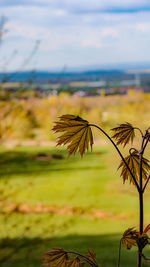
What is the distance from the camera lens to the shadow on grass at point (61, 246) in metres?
3.83

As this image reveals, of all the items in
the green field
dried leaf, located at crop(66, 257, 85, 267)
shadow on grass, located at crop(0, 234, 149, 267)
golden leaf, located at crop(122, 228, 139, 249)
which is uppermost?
golden leaf, located at crop(122, 228, 139, 249)

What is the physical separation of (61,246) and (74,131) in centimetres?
394

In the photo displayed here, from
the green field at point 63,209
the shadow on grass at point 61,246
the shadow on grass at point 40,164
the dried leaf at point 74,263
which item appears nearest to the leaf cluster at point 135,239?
the dried leaf at point 74,263

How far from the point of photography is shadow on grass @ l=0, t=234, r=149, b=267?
383 cm

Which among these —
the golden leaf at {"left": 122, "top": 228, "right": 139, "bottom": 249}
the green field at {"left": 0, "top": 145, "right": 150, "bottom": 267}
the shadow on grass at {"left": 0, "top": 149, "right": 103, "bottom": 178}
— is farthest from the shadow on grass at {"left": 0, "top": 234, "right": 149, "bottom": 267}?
the shadow on grass at {"left": 0, "top": 149, "right": 103, "bottom": 178}

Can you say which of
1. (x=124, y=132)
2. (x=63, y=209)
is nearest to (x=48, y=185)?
(x=63, y=209)

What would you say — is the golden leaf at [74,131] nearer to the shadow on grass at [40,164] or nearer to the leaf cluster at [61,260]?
the leaf cluster at [61,260]

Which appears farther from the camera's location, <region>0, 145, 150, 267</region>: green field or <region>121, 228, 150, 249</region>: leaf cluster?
<region>0, 145, 150, 267</region>: green field

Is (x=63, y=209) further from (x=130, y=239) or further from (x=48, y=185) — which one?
(x=130, y=239)

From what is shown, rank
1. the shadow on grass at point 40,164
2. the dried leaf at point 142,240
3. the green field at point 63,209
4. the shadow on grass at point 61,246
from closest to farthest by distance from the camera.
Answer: the dried leaf at point 142,240, the shadow on grass at point 61,246, the green field at point 63,209, the shadow on grass at point 40,164

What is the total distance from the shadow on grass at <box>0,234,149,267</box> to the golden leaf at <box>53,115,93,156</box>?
3.05m

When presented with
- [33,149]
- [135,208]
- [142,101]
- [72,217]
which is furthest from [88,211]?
[142,101]

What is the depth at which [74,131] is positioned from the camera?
2.55 feet

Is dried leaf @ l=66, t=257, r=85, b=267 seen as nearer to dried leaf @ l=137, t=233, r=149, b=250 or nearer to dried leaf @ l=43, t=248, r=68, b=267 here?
dried leaf @ l=43, t=248, r=68, b=267
